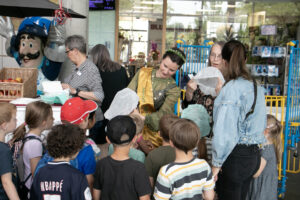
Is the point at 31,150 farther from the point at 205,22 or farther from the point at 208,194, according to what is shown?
the point at 205,22

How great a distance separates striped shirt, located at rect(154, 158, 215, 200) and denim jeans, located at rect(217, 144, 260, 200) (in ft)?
1.00

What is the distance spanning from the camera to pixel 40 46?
443 cm

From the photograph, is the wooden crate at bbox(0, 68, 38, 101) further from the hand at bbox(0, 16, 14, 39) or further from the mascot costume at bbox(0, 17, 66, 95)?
the hand at bbox(0, 16, 14, 39)

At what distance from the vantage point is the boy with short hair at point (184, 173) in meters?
2.23

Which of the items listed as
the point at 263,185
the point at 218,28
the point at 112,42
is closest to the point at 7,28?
the point at 263,185

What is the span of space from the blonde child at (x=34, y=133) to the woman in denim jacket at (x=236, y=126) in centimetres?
127

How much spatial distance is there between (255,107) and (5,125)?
5.84ft

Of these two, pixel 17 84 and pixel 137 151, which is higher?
pixel 17 84

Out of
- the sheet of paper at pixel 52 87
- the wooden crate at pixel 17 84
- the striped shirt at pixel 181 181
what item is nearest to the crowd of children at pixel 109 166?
the striped shirt at pixel 181 181

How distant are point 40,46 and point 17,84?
3.34ft

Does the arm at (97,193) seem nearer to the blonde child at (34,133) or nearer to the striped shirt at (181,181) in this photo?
Result: the striped shirt at (181,181)

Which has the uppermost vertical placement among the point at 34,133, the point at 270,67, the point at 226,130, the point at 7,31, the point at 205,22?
the point at 205,22

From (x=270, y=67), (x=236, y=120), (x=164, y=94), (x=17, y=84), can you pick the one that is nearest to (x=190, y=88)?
(x=164, y=94)

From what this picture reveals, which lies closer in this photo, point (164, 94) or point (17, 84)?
point (164, 94)
